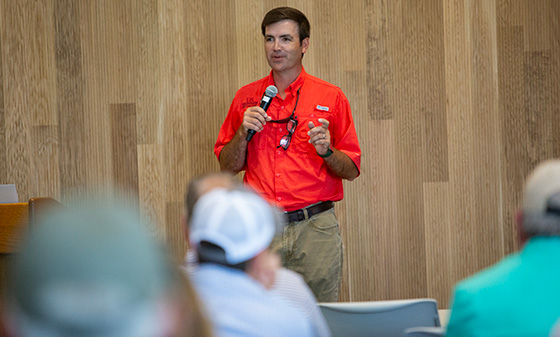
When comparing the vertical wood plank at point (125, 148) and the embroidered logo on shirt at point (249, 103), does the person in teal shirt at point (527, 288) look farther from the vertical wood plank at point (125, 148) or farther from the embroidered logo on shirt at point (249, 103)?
the vertical wood plank at point (125, 148)

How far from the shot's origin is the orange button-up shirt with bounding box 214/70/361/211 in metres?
3.31

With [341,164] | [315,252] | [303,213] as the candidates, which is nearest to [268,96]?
[341,164]

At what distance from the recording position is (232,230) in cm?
118

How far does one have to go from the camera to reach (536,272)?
4.04 feet

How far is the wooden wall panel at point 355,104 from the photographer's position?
14.0 feet

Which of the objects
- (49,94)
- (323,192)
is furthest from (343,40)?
(49,94)

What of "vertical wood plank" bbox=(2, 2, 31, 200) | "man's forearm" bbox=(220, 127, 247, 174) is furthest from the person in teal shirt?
"vertical wood plank" bbox=(2, 2, 31, 200)

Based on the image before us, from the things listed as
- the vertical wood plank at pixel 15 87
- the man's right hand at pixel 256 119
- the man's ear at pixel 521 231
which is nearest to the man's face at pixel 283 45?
the man's right hand at pixel 256 119

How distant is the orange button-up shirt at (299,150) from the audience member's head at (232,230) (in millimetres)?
2058

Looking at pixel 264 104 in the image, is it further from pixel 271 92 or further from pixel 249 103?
pixel 249 103

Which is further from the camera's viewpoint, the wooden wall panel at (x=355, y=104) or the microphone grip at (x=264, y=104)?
the wooden wall panel at (x=355, y=104)

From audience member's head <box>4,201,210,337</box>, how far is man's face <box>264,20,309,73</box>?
9.43 ft

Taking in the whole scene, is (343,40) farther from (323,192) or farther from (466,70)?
(323,192)

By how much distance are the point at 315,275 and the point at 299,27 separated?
4.31 ft
